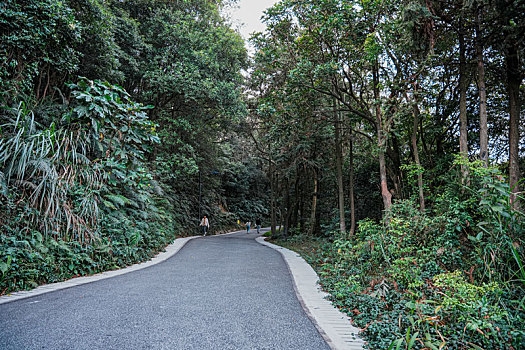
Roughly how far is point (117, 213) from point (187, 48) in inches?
304

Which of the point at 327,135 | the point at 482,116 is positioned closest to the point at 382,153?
the point at 482,116

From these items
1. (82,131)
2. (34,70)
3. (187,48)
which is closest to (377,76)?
(187,48)

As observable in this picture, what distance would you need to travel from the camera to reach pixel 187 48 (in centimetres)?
1164

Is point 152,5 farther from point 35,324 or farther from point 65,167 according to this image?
point 35,324

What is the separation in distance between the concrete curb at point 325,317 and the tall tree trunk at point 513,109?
445cm

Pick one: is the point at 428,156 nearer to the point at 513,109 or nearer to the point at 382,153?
the point at 382,153

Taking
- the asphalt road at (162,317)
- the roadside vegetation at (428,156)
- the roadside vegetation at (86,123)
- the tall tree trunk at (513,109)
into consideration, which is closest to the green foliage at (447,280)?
the roadside vegetation at (428,156)

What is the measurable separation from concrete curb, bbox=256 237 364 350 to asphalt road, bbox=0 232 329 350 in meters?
0.11

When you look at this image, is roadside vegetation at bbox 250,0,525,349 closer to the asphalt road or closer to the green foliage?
the green foliage

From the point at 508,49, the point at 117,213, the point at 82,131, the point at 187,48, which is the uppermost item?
the point at 187,48

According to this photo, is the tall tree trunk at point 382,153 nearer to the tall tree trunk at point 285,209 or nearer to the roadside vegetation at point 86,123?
the roadside vegetation at point 86,123

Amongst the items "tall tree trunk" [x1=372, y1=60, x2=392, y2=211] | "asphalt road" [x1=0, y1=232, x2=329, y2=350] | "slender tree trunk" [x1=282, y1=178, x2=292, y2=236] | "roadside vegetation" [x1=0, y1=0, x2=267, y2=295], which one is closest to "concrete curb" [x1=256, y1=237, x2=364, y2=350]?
"asphalt road" [x1=0, y1=232, x2=329, y2=350]

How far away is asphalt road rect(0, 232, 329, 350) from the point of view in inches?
105

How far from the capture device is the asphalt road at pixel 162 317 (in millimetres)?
2672
